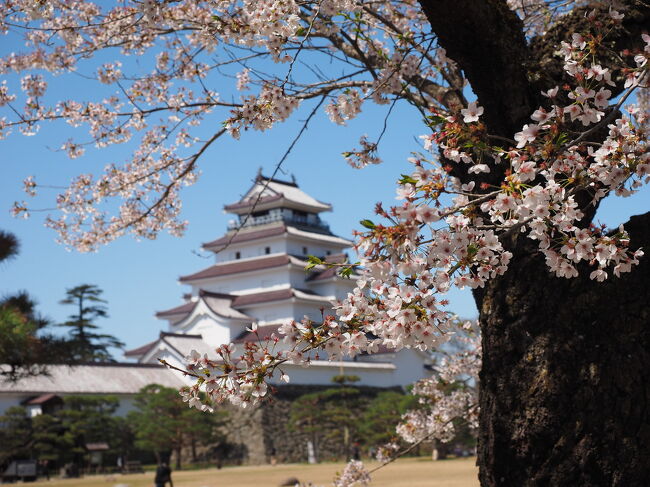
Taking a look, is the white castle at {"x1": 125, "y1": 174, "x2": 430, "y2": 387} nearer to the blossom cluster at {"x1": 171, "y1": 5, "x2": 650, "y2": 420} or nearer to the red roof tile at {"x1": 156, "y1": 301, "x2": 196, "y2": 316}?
the red roof tile at {"x1": 156, "y1": 301, "x2": 196, "y2": 316}

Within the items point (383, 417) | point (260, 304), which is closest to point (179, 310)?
point (260, 304)

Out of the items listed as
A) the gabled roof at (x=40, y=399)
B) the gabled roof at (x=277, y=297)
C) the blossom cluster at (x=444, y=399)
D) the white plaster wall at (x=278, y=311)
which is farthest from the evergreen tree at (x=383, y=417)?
the blossom cluster at (x=444, y=399)

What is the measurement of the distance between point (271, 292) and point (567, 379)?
34.2 meters

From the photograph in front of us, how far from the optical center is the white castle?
3566cm

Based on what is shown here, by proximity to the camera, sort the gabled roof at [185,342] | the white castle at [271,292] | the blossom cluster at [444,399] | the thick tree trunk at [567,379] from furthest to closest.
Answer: the white castle at [271,292], the gabled roof at [185,342], the blossom cluster at [444,399], the thick tree trunk at [567,379]

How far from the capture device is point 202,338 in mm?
36469

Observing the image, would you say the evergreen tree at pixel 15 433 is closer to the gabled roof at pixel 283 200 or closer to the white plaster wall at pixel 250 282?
the white plaster wall at pixel 250 282

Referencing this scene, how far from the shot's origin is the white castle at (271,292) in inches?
1404

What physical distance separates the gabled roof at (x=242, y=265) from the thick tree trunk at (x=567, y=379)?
33.3m

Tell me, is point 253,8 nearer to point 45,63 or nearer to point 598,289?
point 598,289

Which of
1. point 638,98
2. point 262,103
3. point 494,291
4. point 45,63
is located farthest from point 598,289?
point 45,63

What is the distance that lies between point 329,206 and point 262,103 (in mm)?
38667

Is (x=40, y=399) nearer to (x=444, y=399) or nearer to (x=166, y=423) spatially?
(x=166, y=423)

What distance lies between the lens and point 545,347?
150 inches
